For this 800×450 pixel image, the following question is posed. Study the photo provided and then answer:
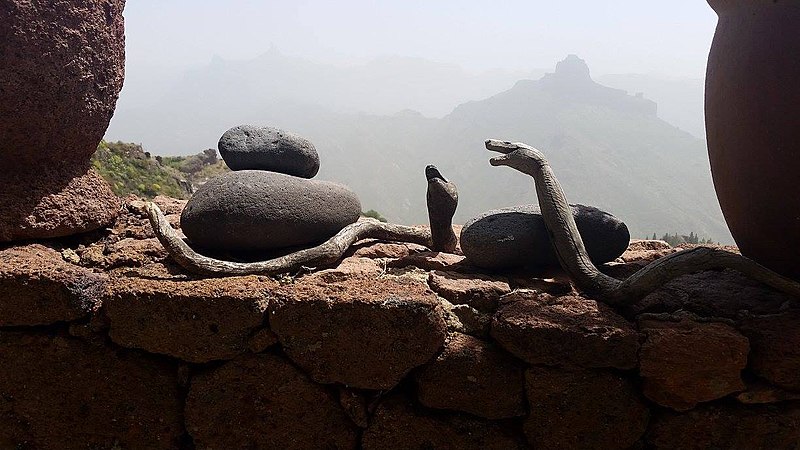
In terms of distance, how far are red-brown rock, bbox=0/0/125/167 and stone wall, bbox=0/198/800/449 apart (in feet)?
2.08

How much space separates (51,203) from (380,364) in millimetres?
2062

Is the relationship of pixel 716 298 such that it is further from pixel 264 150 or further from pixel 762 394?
pixel 264 150

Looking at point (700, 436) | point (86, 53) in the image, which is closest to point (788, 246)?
point (700, 436)

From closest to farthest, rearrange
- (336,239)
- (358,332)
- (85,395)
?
1. (358,332)
2. (85,395)
3. (336,239)

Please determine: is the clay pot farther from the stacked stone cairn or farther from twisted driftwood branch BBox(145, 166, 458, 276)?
the stacked stone cairn

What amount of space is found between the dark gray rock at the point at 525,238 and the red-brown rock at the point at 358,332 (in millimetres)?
632

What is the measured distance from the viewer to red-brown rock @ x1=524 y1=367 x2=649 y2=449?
221 centimetres

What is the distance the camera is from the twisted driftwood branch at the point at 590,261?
2344 millimetres

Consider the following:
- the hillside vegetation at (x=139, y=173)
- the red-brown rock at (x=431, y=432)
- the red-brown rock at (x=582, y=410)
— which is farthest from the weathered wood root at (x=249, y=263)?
the hillside vegetation at (x=139, y=173)

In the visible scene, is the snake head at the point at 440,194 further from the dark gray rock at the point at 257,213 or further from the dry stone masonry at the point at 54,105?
the dry stone masonry at the point at 54,105

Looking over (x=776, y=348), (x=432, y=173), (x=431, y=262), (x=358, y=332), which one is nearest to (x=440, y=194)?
(x=432, y=173)

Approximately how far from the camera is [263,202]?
2.86 meters

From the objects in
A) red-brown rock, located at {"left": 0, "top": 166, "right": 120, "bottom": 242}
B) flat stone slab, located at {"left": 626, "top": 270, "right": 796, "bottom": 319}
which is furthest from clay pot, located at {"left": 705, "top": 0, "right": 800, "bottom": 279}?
red-brown rock, located at {"left": 0, "top": 166, "right": 120, "bottom": 242}

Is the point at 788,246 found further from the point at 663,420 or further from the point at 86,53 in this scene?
the point at 86,53
